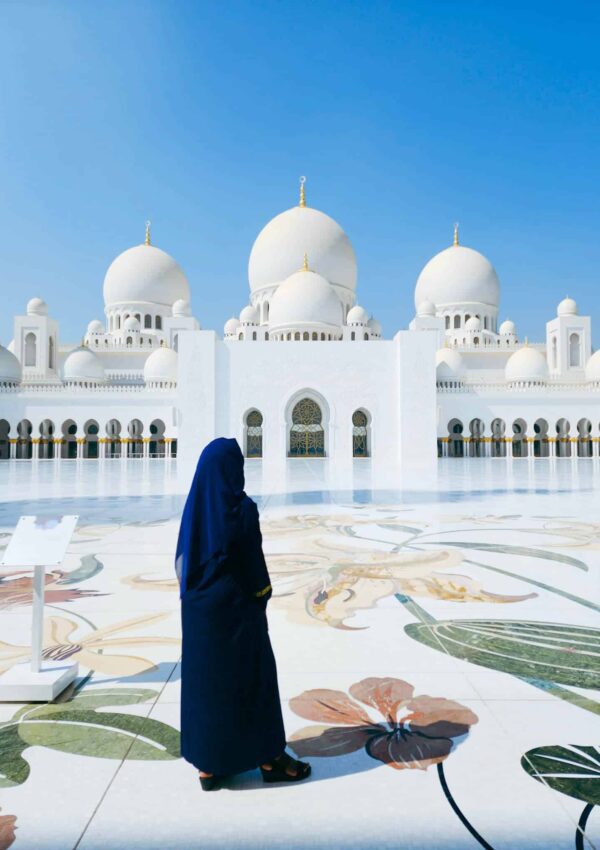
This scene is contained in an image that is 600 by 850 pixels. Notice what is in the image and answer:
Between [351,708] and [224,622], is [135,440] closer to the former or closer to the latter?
[351,708]

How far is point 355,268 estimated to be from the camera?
2686 centimetres

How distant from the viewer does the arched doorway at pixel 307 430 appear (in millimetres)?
20719

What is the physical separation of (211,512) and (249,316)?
81.8ft

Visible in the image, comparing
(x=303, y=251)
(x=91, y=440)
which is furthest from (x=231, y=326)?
(x=91, y=440)

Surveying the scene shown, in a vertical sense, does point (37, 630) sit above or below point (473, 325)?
below

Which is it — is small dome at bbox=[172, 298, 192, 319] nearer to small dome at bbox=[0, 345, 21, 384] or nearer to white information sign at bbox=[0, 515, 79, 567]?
small dome at bbox=[0, 345, 21, 384]

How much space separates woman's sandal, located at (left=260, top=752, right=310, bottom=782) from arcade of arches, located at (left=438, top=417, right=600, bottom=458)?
70.0ft

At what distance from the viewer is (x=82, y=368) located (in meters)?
23.6

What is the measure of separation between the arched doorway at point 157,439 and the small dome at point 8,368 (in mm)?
5167

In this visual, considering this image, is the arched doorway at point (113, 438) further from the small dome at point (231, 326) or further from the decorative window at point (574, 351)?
the decorative window at point (574, 351)

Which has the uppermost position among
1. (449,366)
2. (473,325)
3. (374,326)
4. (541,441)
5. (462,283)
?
(462,283)

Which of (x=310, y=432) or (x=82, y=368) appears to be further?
(x=82, y=368)

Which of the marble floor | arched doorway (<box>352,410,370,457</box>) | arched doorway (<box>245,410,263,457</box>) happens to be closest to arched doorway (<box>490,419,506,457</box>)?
arched doorway (<box>352,410,370,457</box>)

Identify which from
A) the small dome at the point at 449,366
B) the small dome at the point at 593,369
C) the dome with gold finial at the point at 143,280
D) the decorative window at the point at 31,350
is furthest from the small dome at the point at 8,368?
the small dome at the point at 593,369
